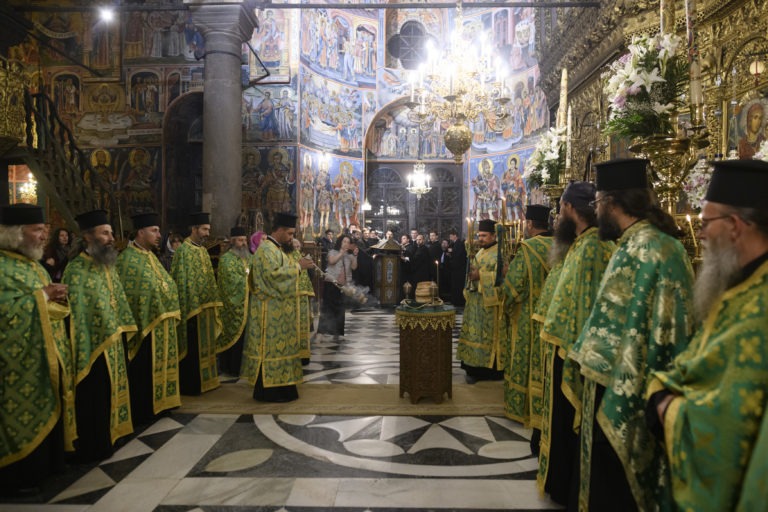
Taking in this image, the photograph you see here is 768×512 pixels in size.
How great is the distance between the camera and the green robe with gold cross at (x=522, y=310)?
15.6ft

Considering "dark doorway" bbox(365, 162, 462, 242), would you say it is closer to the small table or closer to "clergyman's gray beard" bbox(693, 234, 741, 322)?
the small table

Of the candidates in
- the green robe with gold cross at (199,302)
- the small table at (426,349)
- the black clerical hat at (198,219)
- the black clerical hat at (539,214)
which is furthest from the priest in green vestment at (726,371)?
the black clerical hat at (198,219)

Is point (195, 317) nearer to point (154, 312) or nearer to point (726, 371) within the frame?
point (154, 312)

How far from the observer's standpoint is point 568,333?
319cm

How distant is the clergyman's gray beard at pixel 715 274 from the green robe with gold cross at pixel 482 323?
4.17m

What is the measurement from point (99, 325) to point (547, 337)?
334cm

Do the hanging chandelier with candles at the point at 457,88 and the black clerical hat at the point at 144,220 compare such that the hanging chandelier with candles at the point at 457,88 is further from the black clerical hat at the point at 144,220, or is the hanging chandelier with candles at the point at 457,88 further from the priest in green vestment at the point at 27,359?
the priest in green vestment at the point at 27,359

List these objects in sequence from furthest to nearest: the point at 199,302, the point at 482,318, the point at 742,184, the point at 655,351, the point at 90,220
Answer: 1. the point at 482,318
2. the point at 199,302
3. the point at 90,220
4. the point at 655,351
5. the point at 742,184

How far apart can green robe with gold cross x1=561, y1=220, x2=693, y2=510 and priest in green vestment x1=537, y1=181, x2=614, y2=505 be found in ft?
2.33

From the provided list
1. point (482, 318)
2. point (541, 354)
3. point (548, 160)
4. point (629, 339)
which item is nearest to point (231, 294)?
point (482, 318)

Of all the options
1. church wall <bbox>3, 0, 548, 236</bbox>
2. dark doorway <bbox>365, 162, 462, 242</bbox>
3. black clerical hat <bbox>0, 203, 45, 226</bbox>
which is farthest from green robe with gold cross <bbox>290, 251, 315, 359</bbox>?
dark doorway <bbox>365, 162, 462, 242</bbox>

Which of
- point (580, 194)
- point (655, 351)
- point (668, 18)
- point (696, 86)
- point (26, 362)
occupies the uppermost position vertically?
point (668, 18)

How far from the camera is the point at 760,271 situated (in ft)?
5.53

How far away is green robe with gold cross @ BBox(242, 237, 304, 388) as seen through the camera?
5.55 m
